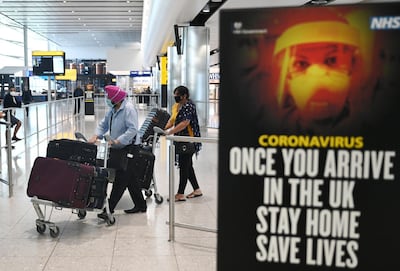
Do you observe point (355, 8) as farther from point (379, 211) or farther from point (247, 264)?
point (247, 264)

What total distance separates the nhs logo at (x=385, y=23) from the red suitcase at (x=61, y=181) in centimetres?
319

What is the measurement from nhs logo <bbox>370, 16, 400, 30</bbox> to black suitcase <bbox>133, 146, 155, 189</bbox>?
3850mm

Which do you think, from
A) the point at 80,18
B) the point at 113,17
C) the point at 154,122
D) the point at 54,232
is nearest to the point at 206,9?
the point at 154,122

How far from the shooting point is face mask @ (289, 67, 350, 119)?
165cm

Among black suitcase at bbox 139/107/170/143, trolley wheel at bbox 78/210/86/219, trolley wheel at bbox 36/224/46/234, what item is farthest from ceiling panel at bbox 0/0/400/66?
trolley wheel at bbox 36/224/46/234

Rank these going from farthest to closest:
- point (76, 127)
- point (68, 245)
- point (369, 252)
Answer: point (76, 127) → point (68, 245) → point (369, 252)

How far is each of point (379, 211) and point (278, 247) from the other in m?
0.43

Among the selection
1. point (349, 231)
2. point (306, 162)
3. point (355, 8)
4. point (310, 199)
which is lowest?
point (349, 231)

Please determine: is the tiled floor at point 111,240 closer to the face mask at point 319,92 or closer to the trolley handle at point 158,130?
the trolley handle at point 158,130

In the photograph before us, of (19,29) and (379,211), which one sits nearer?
(379,211)

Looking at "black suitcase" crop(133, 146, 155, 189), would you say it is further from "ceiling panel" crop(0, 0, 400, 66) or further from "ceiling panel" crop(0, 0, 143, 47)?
"ceiling panel" crop(0, 0, 143, 47)

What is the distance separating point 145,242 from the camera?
4129 mm

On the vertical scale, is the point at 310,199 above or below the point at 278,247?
above

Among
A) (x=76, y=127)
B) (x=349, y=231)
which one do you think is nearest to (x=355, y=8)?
(x=349, y=231)
